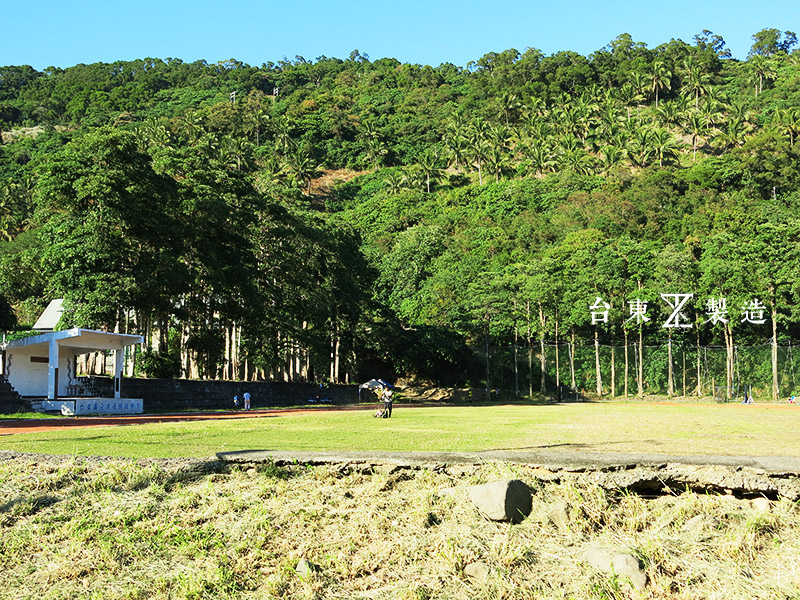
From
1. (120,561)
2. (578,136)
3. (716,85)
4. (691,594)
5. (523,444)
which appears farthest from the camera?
(716,85)

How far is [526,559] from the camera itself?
22.1 ft

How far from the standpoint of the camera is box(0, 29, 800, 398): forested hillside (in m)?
34.4

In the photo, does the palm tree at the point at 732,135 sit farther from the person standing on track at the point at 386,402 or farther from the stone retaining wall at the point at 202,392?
the person standing on track at the point at 386,402

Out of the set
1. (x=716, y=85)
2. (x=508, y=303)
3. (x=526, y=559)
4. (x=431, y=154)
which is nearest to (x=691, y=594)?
(x=526, y=559)

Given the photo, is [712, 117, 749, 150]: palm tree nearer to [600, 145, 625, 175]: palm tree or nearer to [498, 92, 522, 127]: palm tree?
[600, 145, 625, 175]: palm tree

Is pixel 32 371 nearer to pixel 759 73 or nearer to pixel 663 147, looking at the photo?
pixel 663 147

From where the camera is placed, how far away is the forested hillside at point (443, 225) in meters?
34.4

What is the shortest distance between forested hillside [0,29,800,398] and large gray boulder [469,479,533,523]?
26486mm

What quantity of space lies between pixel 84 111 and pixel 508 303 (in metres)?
112

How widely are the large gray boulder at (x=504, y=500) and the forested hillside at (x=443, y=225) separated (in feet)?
86.9

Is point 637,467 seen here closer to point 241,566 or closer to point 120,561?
point 241,566

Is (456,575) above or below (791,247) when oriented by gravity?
below

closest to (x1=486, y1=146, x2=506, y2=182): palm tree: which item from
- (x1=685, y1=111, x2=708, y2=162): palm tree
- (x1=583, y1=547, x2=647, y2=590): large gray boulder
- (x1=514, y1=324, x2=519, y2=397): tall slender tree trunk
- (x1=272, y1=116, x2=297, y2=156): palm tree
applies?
(x1=685, y1=111, x2=708, y2=162): palm tree

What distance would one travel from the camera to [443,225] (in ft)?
283
